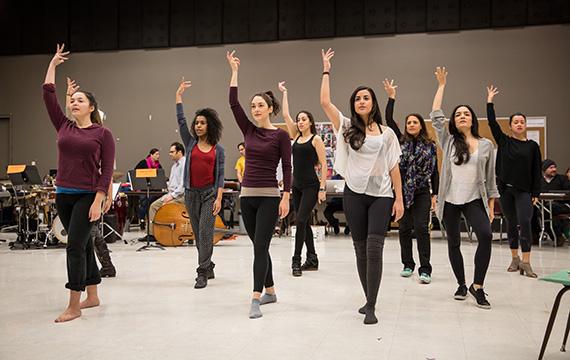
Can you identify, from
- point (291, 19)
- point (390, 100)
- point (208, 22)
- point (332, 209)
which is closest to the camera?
point (390, 100)

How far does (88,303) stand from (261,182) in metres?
1.55

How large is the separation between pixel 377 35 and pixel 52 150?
8.61 metres

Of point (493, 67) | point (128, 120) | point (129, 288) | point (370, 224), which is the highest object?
point (493, 67)

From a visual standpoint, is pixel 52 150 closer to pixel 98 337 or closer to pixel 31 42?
pixel 31 42

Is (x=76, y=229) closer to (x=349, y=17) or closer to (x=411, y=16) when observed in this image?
(x=349, y=17)

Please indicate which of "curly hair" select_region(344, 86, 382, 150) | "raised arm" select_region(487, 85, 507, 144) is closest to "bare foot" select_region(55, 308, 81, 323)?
"curly hair" select_region(344, 86, 382, 150)

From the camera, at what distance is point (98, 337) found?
3346 mm

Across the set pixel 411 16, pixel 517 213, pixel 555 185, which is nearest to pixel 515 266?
pixel 517 213

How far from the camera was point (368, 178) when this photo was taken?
3.64 m

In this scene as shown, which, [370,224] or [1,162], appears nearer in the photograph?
[370,224]

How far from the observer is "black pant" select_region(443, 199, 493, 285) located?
4242mm

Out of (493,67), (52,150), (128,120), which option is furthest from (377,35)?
(52,150)

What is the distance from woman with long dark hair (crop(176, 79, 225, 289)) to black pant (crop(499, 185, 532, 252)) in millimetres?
2841

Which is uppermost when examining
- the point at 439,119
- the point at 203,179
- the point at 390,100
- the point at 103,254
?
the point at 390,100
